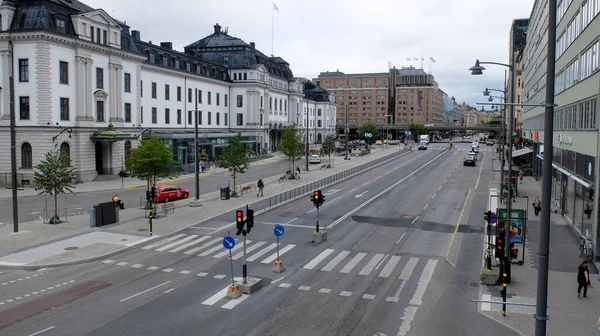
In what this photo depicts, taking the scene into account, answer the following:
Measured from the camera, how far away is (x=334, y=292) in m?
18.4

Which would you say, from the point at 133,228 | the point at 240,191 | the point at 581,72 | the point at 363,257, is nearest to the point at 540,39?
the point at 581,72

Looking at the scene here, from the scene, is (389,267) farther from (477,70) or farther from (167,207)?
(167,207)

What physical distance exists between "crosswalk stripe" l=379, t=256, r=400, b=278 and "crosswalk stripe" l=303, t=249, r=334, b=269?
281 cm

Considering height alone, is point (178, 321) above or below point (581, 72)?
below

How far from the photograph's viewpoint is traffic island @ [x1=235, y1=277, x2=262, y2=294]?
18.0 metres

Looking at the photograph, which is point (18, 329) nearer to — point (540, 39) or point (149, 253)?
point (149, 253)

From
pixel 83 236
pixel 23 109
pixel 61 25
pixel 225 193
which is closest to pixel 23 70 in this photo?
pixel 23 109

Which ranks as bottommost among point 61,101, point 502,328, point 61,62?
point 502,328

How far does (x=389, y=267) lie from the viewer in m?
21.9

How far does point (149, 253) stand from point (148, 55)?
1998 inches

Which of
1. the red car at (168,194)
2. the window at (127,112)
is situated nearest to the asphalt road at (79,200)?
the red car at (168,194)

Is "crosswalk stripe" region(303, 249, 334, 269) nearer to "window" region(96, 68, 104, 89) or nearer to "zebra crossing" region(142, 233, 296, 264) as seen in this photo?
"zebra crossing" region(142, 233, 296, 264)

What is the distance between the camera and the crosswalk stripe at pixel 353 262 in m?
21.4

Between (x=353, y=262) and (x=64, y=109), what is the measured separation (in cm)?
4001
